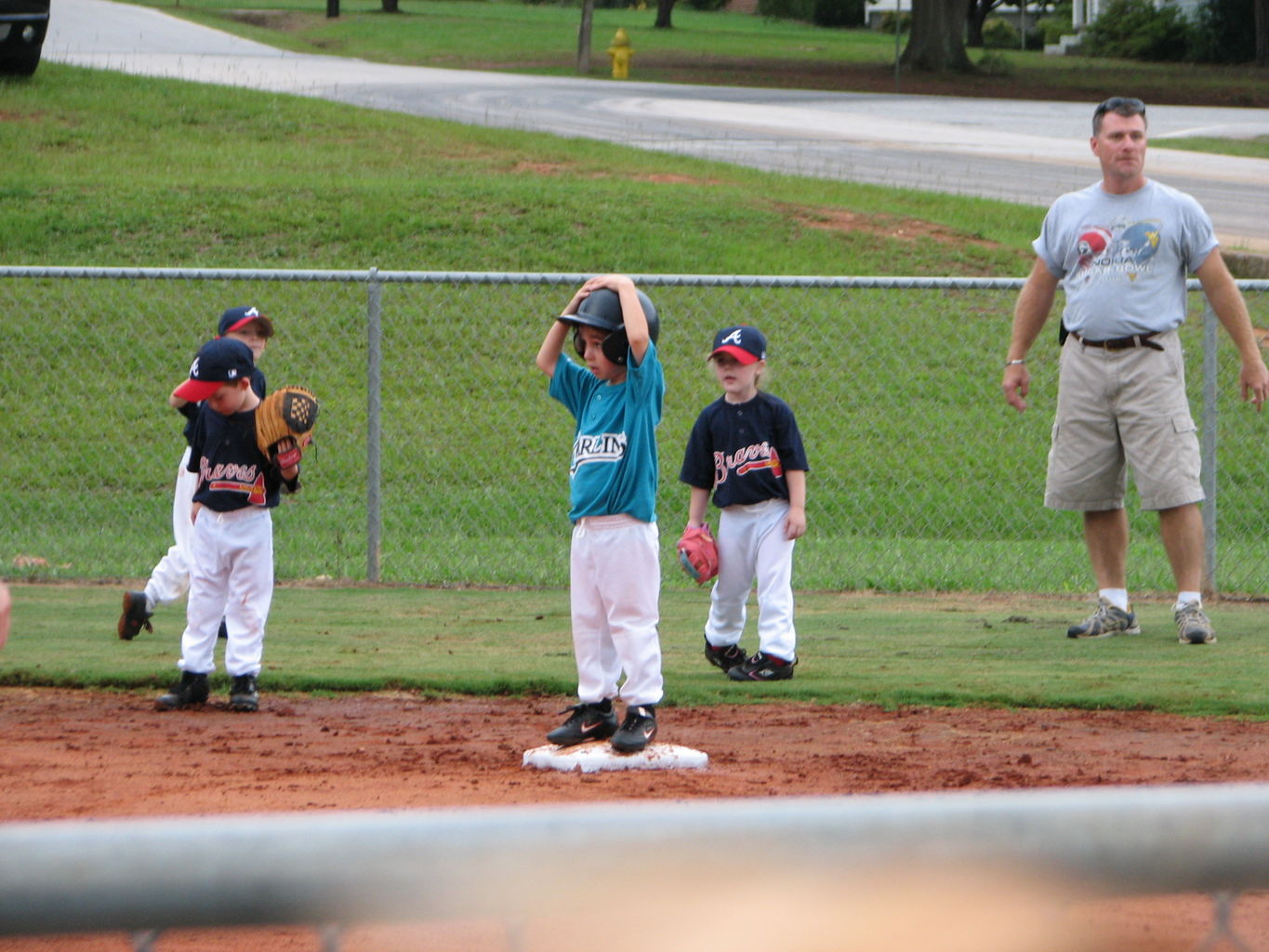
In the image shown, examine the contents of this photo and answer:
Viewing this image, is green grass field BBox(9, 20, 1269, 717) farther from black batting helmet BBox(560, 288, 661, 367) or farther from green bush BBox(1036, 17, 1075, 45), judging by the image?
green bush BBox(1036, 17, 1075, 45)

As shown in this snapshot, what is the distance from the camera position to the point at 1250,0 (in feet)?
154

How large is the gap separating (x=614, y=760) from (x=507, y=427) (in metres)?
7.46

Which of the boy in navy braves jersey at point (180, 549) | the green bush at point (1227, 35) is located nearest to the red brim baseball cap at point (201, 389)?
the boy in navy braves jersey at point (180, 549)

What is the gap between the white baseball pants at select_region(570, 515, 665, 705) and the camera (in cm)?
492

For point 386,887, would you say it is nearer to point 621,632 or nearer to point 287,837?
point 287,837

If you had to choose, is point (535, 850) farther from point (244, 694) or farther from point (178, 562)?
point (178, 562)

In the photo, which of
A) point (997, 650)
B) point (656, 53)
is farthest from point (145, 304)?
point (656, 53)

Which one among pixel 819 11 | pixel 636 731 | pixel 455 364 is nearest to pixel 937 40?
pixel 819 11

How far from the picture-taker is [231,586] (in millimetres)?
6160

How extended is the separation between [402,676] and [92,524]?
5150 millimetres

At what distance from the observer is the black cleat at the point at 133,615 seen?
7152 millimetres

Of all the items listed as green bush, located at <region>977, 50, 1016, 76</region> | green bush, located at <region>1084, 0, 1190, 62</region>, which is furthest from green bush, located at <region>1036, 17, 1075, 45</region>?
green bush, located at <region>977, 50, 1016, 76</region>

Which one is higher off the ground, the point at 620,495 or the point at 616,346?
the point at 616,346

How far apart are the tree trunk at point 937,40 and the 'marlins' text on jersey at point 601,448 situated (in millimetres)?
37256
